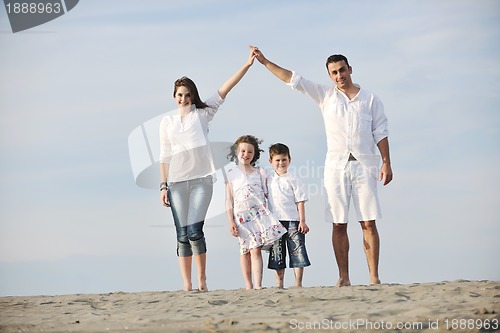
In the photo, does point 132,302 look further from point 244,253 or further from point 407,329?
point 407,329

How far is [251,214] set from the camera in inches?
319

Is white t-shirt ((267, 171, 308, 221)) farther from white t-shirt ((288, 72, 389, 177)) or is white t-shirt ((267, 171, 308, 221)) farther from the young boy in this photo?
white t-shirt ((288, 72, 389, 177))

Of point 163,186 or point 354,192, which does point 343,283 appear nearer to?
point 354,192

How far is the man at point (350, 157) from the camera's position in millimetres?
7562

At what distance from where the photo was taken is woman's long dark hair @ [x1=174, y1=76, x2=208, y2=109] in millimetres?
7879

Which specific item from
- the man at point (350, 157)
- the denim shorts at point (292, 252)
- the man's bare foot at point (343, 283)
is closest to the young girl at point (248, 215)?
the denim shorts at point (292, 252)

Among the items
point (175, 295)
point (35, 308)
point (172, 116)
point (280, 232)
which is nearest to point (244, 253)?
point (280, 232)

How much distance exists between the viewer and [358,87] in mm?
7742

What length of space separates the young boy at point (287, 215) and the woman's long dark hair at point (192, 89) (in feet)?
3.15

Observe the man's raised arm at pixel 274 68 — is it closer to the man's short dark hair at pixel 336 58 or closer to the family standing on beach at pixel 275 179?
the family standing on beach at pixel 275 179

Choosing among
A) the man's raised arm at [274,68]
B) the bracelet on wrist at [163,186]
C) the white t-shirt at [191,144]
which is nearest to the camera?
the man's raised arm at [274,68]

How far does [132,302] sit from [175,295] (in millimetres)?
405

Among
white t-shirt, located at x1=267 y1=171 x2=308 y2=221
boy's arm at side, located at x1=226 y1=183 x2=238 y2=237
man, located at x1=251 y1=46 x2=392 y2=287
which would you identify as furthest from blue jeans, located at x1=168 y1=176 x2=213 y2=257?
man, located at x1=251 y1=46 x2=392 y2=287

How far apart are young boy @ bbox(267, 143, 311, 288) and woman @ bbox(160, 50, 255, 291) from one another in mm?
774
